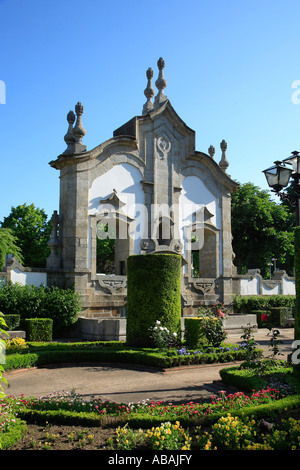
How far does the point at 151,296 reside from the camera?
11539 millimetres

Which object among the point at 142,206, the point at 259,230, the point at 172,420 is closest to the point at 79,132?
the point at 142,206

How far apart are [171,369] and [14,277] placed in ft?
25.5

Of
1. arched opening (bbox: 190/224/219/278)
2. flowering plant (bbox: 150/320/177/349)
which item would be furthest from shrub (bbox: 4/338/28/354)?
arched opening (bbox: 190/224/219/278)

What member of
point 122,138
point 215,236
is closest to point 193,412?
point 122,138

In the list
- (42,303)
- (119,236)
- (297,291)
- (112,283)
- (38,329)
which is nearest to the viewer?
(297,291)

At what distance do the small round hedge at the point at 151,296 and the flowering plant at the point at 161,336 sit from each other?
20 centimetres

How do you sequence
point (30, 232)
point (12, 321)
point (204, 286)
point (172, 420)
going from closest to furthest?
1. point (172, 420)
2. point (12, 321)
3. point (204, 286)
4. point (30, 232)

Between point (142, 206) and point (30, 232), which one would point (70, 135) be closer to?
point (142, 206)

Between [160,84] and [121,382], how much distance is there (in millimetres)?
15424

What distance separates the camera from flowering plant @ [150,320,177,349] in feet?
35.6

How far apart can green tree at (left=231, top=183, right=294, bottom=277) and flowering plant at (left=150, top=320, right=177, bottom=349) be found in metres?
19.3

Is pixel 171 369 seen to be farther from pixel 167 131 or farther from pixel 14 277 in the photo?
pixel 167 131

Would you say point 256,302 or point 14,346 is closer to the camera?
point 14,346

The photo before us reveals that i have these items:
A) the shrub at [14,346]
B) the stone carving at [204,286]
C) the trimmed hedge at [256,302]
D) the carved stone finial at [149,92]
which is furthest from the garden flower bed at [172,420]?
the carved stone finial at [149,92]
